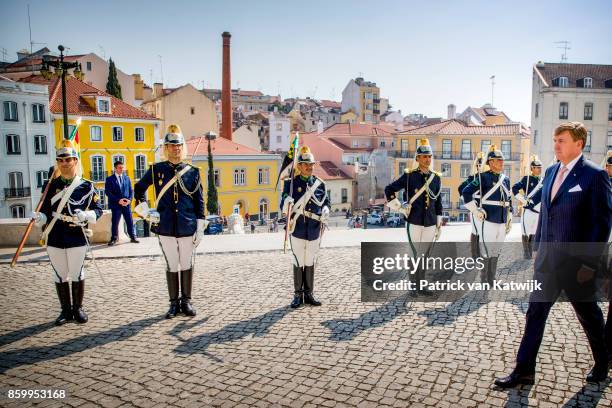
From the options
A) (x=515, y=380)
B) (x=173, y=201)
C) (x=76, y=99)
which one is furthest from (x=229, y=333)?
(x=76, y=99)

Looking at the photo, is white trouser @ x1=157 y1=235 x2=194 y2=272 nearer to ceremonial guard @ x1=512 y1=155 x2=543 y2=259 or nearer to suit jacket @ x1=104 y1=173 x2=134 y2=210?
suit jacket @ x1=104 y1=173 x2=134 y2=210

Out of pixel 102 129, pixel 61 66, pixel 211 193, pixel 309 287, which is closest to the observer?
pixel 309 287

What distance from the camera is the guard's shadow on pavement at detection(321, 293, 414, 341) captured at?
595 cm

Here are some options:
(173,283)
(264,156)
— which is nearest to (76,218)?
(173,283)

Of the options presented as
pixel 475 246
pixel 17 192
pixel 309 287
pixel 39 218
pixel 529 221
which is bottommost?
pixel 309 287

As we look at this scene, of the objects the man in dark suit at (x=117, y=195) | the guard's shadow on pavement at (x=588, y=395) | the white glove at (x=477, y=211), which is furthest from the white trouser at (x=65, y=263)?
the white glove at (x=477, y=211)

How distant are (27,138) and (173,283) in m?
35.4

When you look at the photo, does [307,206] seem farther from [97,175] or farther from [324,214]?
[97,175]

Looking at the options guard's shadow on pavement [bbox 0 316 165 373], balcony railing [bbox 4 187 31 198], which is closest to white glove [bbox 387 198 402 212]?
guard's shadow on pavement [bbox 0 316 165 373]

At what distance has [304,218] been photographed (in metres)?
7.32

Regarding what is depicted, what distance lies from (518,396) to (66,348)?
460cm

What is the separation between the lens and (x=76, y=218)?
6.40m

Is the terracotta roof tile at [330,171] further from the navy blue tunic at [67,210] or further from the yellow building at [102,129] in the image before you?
the navy blue tunic at [67,210]

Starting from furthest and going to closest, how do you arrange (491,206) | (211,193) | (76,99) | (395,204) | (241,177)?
(241,177)
(211,193)
(76,99)
(491,206)
(395,204)
